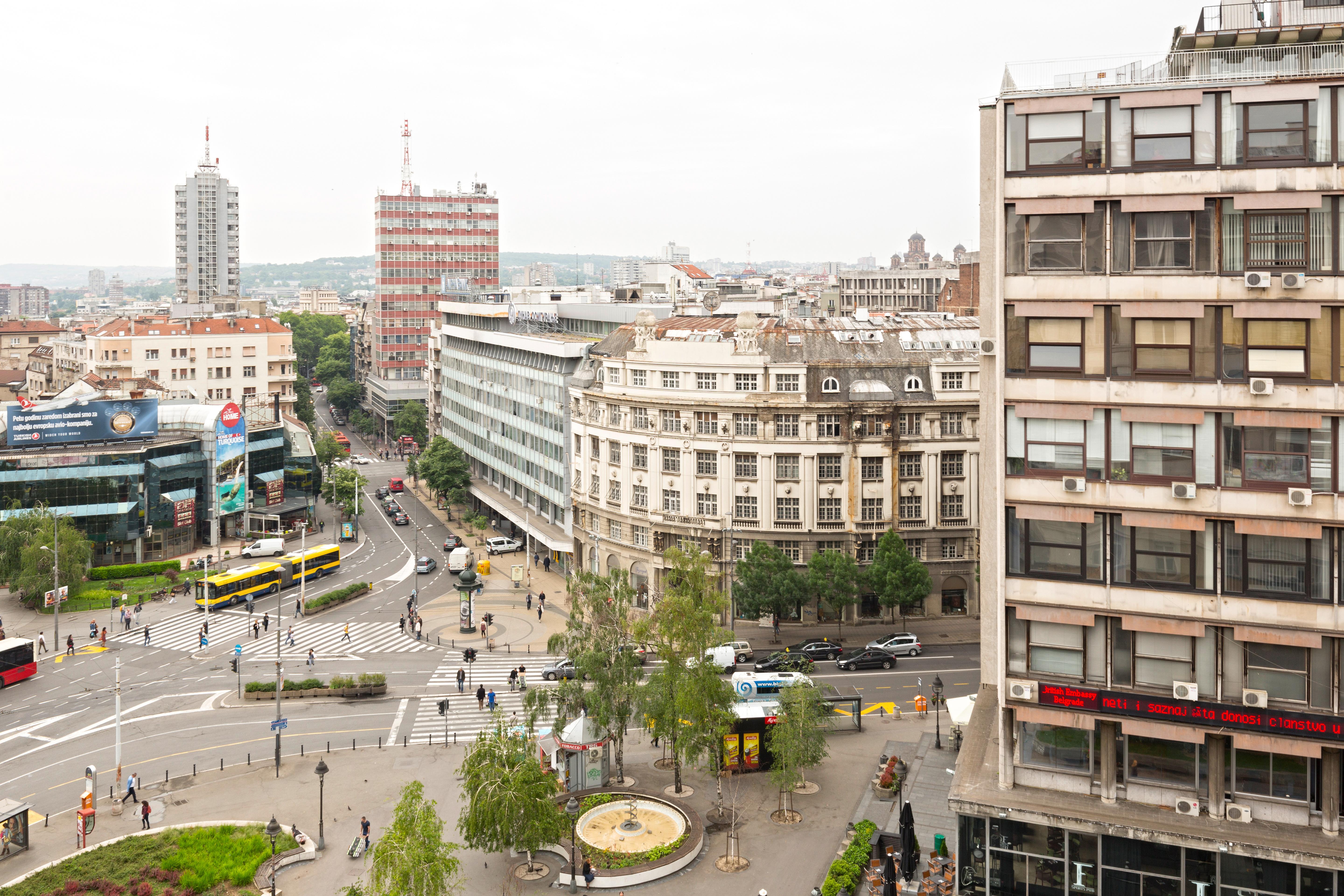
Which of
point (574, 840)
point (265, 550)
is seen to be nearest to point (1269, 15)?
point (574, 840)

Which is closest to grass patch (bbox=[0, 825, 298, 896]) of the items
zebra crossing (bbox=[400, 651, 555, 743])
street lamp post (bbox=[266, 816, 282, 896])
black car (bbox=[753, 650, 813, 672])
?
street lamp post (bbox=[266, 816, 282, 896])

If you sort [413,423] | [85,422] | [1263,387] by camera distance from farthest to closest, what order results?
[413,423]
[85,422]
[1263,387]

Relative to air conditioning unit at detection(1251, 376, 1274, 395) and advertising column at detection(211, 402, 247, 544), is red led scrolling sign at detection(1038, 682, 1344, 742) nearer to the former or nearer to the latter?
air conditioning unit at detection(1251, 376, 1274, 395)

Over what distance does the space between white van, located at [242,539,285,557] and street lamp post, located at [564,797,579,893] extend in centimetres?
6773

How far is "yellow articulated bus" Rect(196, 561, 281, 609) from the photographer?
90.9 meters

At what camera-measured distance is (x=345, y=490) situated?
427 ft

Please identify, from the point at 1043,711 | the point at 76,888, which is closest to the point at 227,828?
the point at 76,888

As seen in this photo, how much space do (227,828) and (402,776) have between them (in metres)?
9.09

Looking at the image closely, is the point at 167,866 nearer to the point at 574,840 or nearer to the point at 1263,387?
the point at 574,840

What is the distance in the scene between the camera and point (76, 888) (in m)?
41.7

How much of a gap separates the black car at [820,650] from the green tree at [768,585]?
11.1ft

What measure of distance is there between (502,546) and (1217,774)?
292 feet

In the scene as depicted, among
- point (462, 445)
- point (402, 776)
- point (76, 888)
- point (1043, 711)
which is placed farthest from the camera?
point (462, 445)

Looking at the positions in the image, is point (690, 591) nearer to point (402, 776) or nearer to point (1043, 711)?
point (402, 776)
